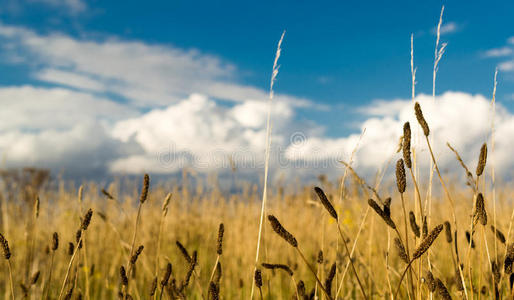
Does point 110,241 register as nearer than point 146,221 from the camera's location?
Yes

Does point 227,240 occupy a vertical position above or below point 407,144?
below

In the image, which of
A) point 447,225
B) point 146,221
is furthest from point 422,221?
point 146,221

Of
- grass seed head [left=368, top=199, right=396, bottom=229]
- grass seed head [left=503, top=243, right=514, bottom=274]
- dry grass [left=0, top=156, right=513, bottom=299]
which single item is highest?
grass seed head [left=368, top=199, right=396, bottom=229]

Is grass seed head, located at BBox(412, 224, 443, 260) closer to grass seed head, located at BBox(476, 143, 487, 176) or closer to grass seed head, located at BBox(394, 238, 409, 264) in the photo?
grass seed head, located at BBox(394, 238, 409, 264)

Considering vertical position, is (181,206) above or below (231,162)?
below

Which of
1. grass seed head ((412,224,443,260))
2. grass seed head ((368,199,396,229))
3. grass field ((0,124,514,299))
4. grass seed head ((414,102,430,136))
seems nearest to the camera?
grass seed head ((412,224,443,260))

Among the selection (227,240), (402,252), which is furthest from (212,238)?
(402,252)

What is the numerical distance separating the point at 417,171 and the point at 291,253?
8.27 ft

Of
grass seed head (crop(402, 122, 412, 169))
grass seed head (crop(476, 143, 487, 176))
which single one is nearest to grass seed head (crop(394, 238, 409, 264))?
grass seed head (crop(402, 122, 412, 169))

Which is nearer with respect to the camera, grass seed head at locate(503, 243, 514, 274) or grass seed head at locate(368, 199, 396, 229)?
grass seed head at locate(368, 199, 396, 229)

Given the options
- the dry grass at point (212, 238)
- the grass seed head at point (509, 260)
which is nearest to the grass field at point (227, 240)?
the dry grass at point (212, 238)

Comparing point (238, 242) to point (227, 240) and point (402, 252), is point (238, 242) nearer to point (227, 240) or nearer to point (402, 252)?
point (227, 240)

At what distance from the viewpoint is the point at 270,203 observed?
5102 millimetres

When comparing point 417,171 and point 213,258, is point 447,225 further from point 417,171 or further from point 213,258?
point 213,258
